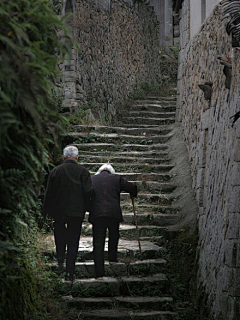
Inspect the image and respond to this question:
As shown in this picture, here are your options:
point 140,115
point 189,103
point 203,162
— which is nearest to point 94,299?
point 203,162

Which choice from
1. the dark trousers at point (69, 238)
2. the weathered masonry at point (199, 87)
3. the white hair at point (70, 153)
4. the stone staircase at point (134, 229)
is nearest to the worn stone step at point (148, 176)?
the stone staircase at point (134, 229)

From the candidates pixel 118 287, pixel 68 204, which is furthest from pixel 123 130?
pixel 118 287

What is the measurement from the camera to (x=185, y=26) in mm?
10664

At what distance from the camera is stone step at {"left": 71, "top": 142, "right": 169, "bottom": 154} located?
1033 centimetres

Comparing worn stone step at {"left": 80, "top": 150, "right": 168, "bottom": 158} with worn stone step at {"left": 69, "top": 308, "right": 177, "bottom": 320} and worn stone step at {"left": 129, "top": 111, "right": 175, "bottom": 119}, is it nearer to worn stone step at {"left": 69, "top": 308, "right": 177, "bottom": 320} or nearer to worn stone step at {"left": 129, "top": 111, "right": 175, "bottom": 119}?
worn stone step at {"left": 129, "top": 111, "right": 175, "bottom": 119}

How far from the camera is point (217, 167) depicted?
602cm

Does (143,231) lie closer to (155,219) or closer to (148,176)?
(155,219)

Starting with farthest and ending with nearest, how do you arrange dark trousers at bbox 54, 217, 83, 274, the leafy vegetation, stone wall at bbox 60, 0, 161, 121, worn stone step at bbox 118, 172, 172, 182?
stone wall at bbox 60, 0, 161, 121 < worn stone step at bbox 118, 172, 172, 182 < dark trousers at bbox 54, 217, 83, 274 < the leafy vegetation

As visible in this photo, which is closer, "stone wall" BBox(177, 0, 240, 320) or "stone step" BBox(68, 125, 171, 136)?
"stone wall" BBox(177, 0, 240, 320)

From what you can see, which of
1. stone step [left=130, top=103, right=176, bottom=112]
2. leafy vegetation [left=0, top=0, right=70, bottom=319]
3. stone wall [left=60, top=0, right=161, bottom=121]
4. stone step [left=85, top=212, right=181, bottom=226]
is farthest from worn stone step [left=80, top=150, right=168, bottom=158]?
leafy vegetation [left=0, top=0, right=70, bottom=319]

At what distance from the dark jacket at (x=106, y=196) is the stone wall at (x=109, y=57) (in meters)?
4.40

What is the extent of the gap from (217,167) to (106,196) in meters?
1.43

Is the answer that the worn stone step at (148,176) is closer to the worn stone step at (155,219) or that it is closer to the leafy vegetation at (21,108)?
the worn stone step at (155,219)

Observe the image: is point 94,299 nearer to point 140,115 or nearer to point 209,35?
point 209,35
